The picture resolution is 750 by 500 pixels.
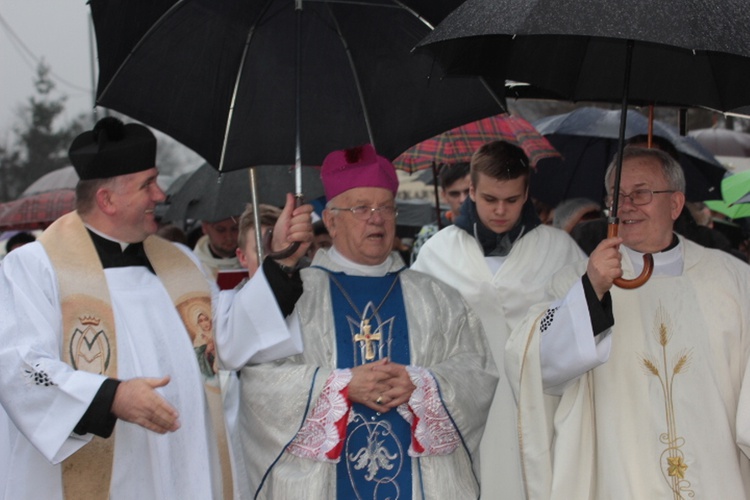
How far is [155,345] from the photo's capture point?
4586mm

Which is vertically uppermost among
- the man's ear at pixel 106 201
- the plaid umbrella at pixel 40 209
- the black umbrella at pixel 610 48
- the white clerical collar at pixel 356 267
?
the plaid umbrella at pixel 40 209

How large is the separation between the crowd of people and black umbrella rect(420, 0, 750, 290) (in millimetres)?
439

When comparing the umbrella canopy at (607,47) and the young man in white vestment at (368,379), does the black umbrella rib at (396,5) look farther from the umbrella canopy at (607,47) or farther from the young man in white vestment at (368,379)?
the young man in white vestment at (368,379)

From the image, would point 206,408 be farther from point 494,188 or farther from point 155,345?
point 494,188

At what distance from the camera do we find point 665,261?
16.5 ft

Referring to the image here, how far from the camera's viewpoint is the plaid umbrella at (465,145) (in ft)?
24.5

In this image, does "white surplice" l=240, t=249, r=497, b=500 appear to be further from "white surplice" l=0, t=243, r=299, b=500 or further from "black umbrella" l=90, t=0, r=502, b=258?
"black umbrella" l=90, t=0, r=502, b=258

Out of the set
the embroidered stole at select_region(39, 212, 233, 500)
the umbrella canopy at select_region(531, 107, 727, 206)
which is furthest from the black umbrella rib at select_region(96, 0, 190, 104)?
the umbrella canopy at select_region(531, 107, 727, 206)

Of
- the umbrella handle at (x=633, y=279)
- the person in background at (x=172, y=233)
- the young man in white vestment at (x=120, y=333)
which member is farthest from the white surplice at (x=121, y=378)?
the person in background at (x=172, y=233)

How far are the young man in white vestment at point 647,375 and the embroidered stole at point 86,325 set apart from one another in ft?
4.52

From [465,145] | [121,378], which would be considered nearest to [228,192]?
[465,145]

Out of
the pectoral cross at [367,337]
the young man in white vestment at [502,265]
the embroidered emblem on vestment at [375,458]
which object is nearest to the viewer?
the embroidered emblem on vestment at [375,458]

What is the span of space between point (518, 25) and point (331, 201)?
1.46 meters

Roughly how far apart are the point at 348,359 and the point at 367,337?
0.12m
